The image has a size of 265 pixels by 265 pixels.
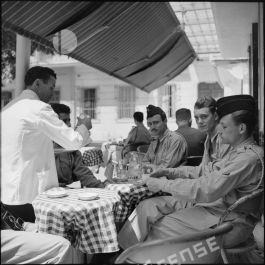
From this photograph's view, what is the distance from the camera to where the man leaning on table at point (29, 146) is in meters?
2.95

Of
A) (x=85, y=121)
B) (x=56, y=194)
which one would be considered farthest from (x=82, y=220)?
(x=85, y=121)

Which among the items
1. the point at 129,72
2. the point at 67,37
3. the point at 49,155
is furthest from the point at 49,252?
the point at 129,72

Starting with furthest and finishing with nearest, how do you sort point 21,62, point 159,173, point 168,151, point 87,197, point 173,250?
point 168,151 < point 21,62 < point 159,173 < point 87,197 < point 173,250

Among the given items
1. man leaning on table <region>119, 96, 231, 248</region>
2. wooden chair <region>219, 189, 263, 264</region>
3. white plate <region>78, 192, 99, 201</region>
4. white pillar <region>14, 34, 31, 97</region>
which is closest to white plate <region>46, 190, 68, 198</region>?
white plate <region>78, 192, 99, 201</region>

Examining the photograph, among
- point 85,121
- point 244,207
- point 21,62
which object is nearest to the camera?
point 244,207

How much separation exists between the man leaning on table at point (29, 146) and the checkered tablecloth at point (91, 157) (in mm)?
3492

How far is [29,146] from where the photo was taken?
9.93 ft

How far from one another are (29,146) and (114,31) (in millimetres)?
2342

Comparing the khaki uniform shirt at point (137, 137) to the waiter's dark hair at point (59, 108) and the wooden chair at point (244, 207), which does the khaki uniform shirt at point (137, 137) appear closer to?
the waiter's dark hair at point (59, 108)

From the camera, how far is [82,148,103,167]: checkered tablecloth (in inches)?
265

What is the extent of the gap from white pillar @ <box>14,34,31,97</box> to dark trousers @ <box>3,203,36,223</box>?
4.52 feet

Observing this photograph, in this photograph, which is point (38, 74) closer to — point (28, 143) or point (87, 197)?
point (28, 143)

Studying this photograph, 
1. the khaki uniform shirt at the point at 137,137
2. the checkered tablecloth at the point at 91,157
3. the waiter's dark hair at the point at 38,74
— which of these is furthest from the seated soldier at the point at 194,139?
the waiter's dark hair at the point at 38,74

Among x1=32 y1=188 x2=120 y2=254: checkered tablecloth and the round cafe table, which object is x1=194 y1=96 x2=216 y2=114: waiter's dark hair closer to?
x1=32 y1=188 x2=120 y2=254: checkered tablecloth
